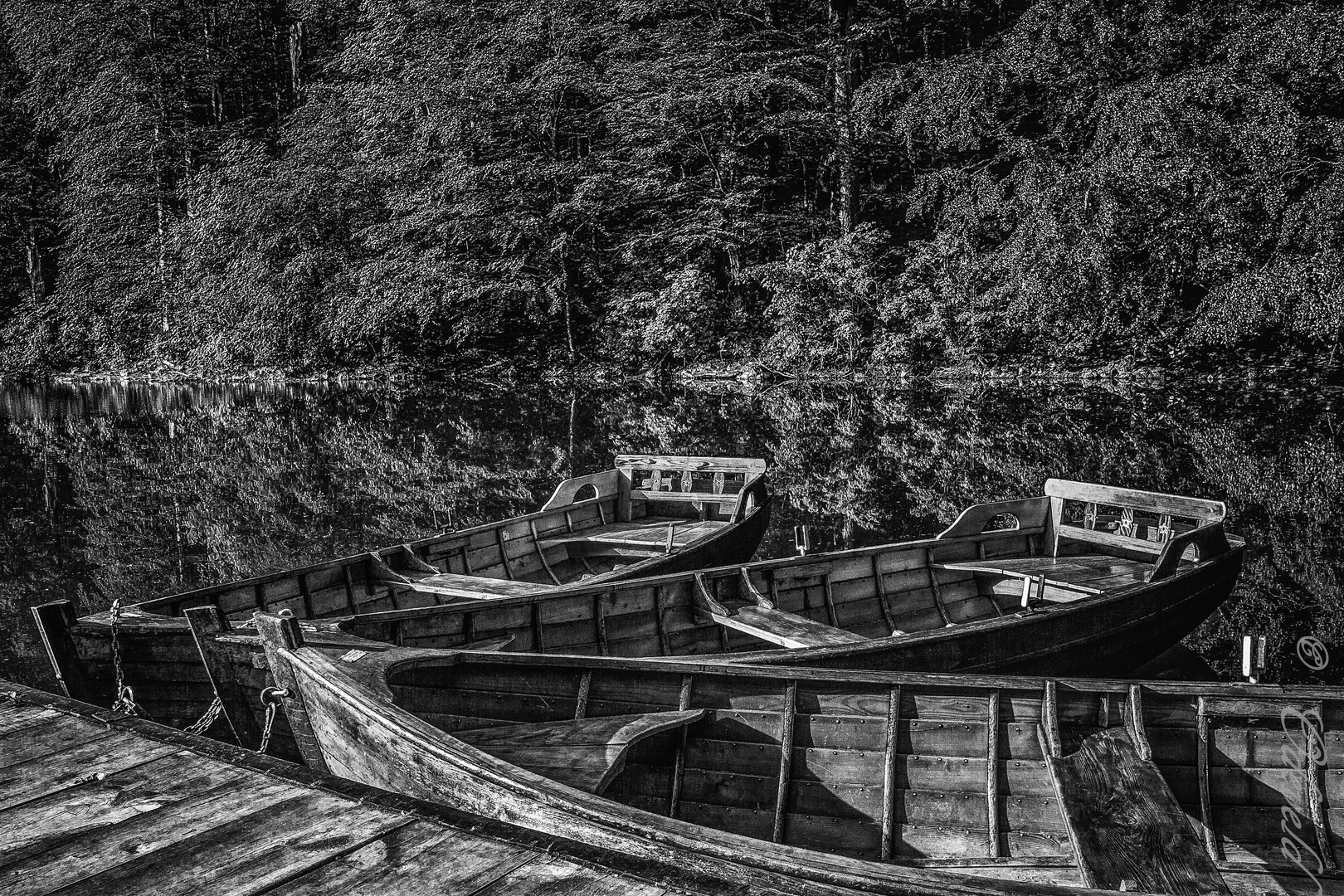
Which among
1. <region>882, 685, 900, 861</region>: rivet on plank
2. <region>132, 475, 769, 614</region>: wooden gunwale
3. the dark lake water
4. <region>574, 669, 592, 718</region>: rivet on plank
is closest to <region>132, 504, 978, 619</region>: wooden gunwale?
<region>132, 475, 769, 614</region>: wooden gunwale

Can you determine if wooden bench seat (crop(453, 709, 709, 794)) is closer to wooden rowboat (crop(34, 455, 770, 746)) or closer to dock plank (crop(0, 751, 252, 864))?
dock plank (crop(0, 751, 252, 864))

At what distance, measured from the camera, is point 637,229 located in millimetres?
38625

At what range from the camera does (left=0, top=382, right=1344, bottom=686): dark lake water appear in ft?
38.6

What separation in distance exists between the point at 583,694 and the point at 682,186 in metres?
34.0

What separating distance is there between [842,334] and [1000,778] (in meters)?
29.3

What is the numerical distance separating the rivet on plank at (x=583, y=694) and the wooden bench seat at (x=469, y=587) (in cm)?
322

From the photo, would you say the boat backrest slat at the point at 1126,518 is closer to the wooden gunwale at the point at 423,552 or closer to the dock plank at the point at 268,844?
the wooden gunwale at the point at 423,552

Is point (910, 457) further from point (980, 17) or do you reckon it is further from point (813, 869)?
point (980, 17)

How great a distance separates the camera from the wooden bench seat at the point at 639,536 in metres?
10.8

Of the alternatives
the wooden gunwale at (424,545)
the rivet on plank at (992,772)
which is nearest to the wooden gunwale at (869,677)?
the rivet on plank at (992,772)

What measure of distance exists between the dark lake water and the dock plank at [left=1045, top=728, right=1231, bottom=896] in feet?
18.0

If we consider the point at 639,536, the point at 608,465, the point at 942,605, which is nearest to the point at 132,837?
the point at 942,605

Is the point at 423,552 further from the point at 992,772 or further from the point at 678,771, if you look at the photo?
the point at 992,772

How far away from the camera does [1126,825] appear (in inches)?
150
